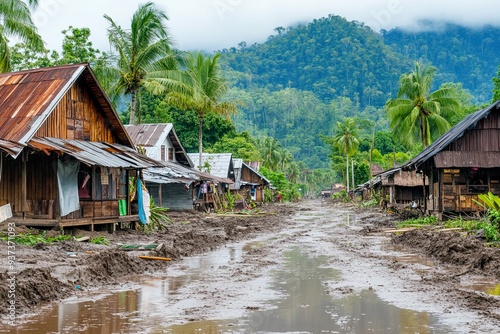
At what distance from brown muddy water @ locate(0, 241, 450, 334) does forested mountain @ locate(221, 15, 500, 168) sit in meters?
114

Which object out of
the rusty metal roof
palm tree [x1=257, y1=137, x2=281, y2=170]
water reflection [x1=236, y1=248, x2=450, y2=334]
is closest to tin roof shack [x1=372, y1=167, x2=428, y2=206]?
the rusty metal roof

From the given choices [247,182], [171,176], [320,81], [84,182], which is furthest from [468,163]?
[320,81]

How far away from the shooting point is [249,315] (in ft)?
25.5

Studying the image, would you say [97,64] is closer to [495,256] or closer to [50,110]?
[50,110]

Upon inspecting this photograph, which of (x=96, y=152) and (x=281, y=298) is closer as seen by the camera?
(x=281, y=298)

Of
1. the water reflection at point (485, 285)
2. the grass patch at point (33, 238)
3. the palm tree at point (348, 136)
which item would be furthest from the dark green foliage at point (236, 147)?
the water reflection at point (485, 285)

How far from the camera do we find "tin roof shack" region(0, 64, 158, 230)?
16.4 metres

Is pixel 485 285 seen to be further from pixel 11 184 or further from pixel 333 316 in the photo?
pixel 11 184

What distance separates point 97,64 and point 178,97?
7.53m

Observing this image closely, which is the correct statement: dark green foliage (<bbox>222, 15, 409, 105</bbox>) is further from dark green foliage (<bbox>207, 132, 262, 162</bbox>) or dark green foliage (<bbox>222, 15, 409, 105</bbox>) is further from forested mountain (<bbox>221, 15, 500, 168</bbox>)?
dark green foliage (<bbox>207, 132, 262, 162</bbox>)

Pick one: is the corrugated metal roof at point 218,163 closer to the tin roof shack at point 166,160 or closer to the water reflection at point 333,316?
the tin roof shack at point 166,160

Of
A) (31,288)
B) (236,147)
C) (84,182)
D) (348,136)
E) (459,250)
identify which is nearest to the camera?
(31,288)

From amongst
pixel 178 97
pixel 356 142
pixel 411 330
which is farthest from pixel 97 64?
pixel 356 142

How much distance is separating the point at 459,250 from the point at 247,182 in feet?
142
